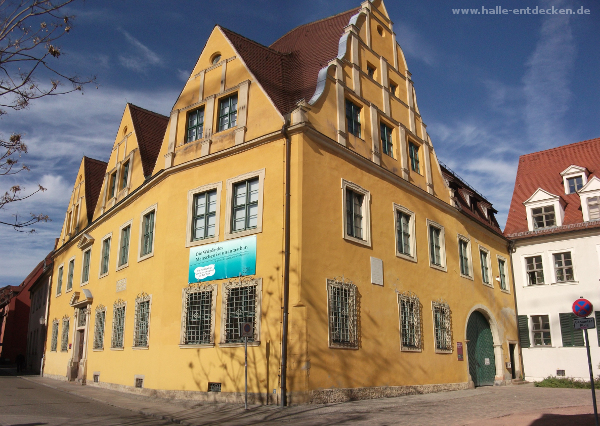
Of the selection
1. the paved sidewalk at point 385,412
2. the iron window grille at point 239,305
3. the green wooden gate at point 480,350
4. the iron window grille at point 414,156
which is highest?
the iron window grille at point 414,156

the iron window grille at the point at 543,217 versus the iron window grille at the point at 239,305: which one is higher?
the iron window grille at the point at 543,217

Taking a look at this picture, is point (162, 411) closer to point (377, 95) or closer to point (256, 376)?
point (256, 376)

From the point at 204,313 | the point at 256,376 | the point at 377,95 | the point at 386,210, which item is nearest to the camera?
the point at 256,376

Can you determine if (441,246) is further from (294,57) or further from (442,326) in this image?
(294,57)

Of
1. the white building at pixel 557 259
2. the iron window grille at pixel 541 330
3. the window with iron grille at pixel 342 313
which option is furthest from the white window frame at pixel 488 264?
the window with iron grille at pixel 342 313

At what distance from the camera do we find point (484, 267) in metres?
26.3

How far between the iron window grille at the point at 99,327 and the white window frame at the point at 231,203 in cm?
922

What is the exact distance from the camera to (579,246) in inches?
1056

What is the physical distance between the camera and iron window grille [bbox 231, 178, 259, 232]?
1577 centimetres

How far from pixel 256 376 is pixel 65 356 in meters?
17.0

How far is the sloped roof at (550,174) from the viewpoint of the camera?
96.2 feet

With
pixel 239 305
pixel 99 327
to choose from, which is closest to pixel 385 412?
pixel 239 305

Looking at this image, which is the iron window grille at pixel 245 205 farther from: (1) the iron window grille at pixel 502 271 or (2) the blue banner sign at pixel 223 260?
(1) the iron window grille at pixel 502 271

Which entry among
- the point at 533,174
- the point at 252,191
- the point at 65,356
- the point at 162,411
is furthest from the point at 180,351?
the point at 533,174
